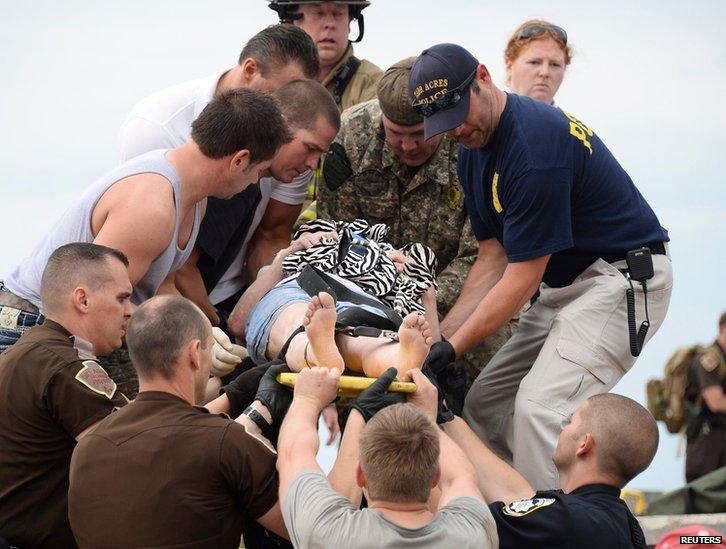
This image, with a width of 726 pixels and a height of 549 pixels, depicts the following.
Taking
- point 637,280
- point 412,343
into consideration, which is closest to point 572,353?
point 637,280

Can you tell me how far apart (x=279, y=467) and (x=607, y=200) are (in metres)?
2.19

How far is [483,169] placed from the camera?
497cm

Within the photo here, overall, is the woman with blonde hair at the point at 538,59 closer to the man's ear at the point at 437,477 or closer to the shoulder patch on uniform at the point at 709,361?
the shoulder patch on uniform at the point at 709,361

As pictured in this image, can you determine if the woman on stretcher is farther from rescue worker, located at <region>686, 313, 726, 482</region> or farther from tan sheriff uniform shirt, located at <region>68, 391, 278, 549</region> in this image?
rescue worker, located at <region>686, 313, 726, 482</region>

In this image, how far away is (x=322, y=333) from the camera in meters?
4.04

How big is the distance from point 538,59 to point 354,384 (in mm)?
3143

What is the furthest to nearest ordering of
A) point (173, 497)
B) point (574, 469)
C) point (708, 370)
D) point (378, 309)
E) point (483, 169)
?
point (708, 370) < point (483, 169) < point (378, 309) < point (574, 469) < point (173, 497)

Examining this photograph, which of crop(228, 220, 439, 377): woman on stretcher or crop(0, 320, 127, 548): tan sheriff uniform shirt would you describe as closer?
crop(0, 320, 127, 548): tan sheriff uniform shirt

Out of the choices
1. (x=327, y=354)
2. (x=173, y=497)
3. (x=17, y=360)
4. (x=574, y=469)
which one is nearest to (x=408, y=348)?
(x=327, y=354)

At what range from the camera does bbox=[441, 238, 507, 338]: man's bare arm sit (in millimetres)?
5297

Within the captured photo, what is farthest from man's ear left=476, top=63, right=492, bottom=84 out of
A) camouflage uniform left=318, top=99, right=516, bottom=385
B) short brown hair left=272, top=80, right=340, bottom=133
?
camouflage uniform left=318, top=99, right=516, bottom=385

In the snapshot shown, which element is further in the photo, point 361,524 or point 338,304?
point 338,304

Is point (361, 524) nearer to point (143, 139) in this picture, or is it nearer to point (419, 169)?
point (143, 139)

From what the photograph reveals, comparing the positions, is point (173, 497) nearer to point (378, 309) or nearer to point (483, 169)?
point (378, 309)
